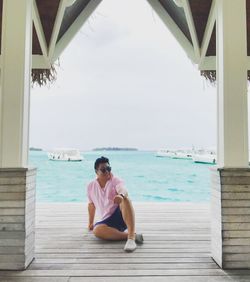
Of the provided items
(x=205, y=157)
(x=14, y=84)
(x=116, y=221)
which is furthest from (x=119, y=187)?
(x=205, y=157)

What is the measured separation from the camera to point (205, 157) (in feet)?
79.2

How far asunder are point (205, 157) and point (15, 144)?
22.9 meters

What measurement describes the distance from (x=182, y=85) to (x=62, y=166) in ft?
46.8

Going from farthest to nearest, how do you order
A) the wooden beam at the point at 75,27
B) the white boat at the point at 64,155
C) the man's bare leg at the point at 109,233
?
the white boat at the point at 64,155 < the wooden beam at the point at 75,27 < the man's bare leg at the point at 109,233

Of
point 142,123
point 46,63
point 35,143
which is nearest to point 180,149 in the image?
point 142,123

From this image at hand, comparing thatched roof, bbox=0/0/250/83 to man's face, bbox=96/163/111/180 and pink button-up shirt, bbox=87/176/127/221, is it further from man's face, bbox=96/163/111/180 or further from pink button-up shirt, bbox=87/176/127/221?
pink button-up shirt, bbox=87/176/127/221

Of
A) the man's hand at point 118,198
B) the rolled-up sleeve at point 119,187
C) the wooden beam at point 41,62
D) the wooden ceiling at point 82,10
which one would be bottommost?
the man's hand at point 118,198

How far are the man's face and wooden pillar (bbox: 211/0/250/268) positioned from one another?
99 centimetres

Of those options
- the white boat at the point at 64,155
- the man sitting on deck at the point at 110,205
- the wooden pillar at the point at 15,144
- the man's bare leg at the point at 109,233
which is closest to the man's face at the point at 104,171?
the man sitting on deck at the point at 110,205

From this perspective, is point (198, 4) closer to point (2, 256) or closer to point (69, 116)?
point (2, 256)

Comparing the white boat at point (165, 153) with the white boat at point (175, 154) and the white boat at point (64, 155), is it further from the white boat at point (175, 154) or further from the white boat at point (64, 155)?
the white boat at point (64, 155)

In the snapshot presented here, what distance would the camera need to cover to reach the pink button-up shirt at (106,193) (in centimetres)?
297

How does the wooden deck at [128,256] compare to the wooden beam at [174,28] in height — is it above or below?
below

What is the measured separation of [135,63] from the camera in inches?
1264
